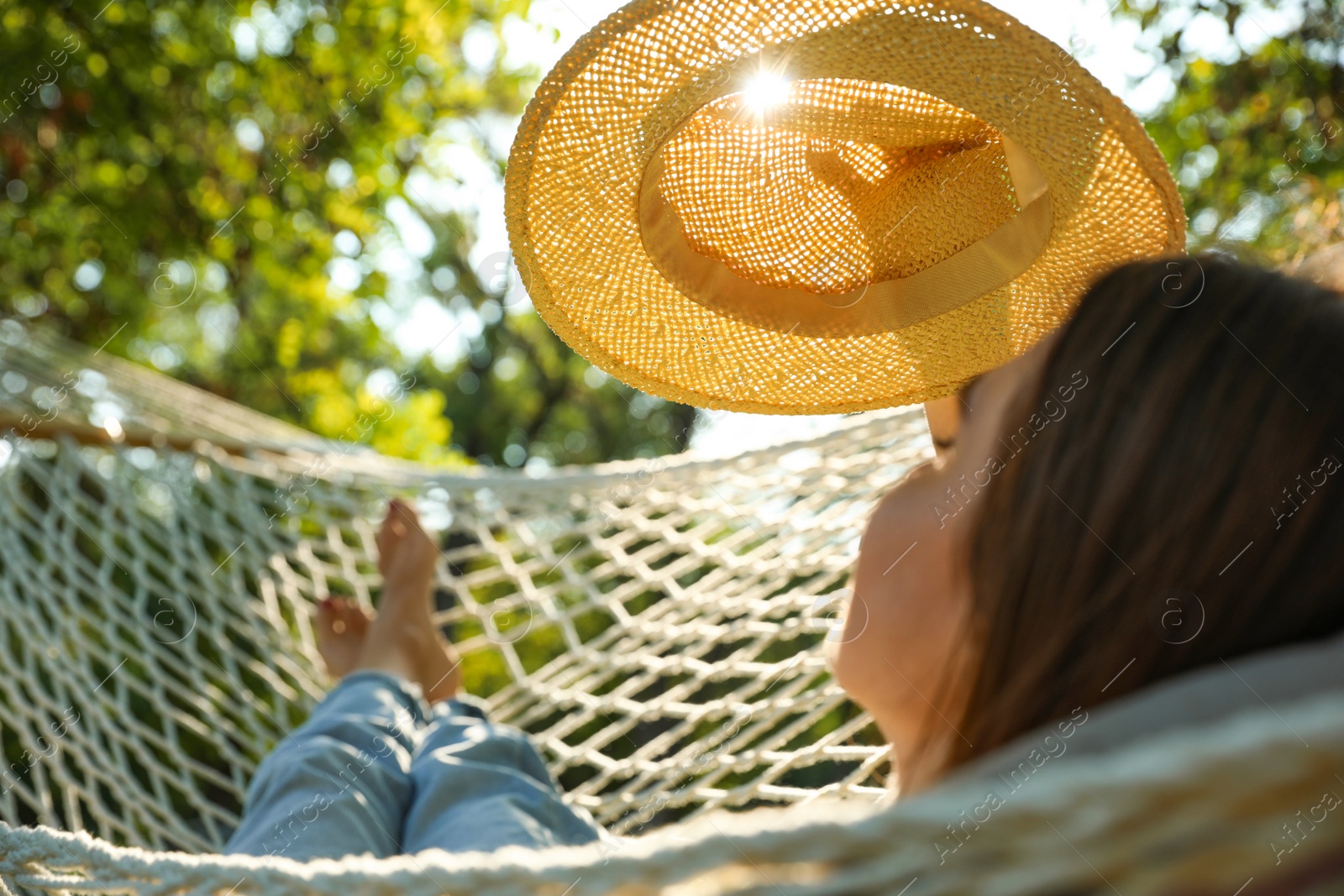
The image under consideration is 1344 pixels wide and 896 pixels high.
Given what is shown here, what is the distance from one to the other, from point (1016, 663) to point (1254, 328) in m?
0.23

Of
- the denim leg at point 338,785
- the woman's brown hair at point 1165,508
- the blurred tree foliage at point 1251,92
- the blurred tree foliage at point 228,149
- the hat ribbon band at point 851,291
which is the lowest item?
the woman's brown hair at point 1165,508

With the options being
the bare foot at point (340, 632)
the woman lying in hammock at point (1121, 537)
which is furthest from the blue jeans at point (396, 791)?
the woman lying in hammock at point (1121, 537)

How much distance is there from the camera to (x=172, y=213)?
2.64m

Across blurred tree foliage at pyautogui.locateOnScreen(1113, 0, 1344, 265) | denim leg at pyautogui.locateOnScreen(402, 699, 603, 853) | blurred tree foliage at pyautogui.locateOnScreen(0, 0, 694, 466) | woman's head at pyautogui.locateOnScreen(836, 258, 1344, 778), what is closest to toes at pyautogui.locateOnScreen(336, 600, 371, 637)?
denim leg at pyautogui.locateOnScreen(402, 699, 603, 853)

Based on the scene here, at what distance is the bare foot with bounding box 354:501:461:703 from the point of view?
143 cm

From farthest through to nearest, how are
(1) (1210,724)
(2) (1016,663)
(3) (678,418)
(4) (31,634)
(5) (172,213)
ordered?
(3) (678,418) → (5) (172,213) → (4) (31,634) → (2) (1016,663) → (1) (1210,724)

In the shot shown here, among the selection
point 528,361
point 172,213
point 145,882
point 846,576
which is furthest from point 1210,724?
point 528,361

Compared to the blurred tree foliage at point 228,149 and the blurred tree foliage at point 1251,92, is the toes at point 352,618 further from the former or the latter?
the blurred tree foliage at point 1251,92

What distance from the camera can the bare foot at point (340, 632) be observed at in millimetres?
1494

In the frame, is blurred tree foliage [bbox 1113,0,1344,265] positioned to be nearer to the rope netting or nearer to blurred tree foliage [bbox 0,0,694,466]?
the rope netting

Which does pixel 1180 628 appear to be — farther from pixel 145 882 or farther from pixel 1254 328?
pixel 145 882

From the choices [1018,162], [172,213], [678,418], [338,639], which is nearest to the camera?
[1018,162]

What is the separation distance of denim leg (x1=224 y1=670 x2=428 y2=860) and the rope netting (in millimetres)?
199

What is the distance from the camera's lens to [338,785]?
0.98m
